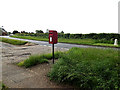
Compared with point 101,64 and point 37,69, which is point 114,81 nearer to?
point 101,64

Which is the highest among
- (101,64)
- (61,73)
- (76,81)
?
(101,64)

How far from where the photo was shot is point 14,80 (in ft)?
11.9

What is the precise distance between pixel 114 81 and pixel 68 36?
2382 centimetres

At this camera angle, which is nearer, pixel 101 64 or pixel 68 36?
pixel 101 64

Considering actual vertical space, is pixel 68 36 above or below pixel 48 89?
above

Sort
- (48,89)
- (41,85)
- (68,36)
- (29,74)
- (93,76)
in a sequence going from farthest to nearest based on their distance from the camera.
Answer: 1. (68,36)
2. (29,74)
3. (41,85)
4. (48,89)
5. (93,76)

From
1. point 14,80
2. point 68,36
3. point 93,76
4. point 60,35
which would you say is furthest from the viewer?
point 60,35

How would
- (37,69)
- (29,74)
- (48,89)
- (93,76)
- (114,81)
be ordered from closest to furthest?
(114,81), (93,76), (48,89), (29,74), (37,69)

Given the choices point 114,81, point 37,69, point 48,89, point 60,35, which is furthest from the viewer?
point 60,35

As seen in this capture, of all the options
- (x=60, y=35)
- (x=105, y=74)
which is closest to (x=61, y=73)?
(x=105, y=74)

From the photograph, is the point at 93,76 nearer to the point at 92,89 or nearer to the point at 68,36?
the point at 92,89

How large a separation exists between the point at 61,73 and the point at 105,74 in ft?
3.88

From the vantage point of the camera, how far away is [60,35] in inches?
1109

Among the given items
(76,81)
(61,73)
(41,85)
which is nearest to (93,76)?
(76,81)
